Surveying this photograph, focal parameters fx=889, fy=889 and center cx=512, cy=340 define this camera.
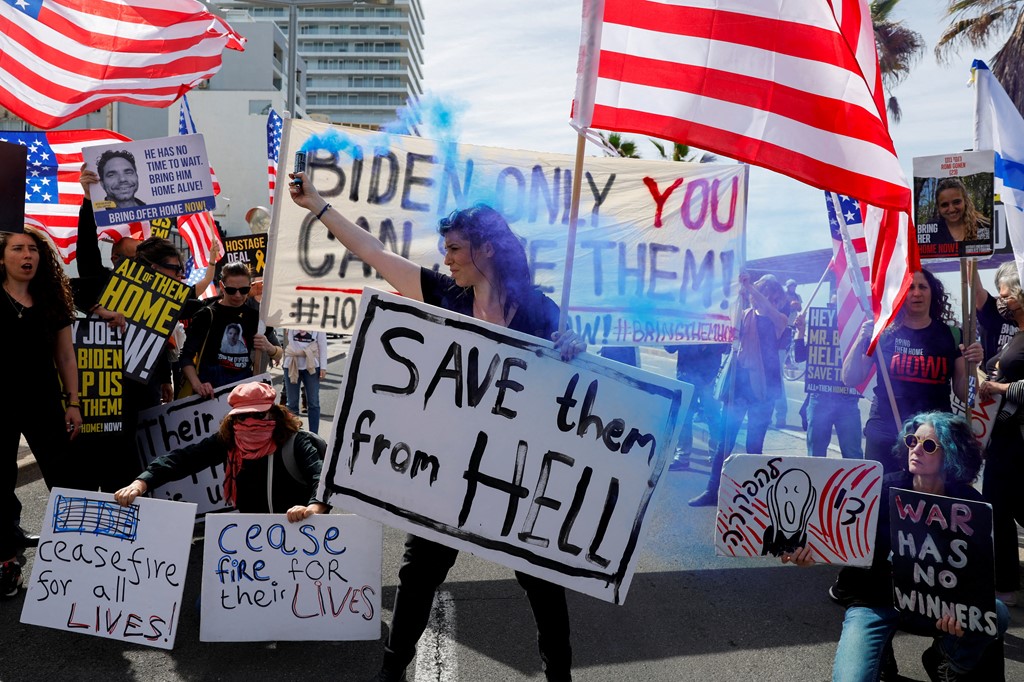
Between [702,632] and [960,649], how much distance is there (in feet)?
4.27

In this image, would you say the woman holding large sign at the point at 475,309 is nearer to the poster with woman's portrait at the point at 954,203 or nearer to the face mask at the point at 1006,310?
the poster with woman's portrait at the point at 954,203

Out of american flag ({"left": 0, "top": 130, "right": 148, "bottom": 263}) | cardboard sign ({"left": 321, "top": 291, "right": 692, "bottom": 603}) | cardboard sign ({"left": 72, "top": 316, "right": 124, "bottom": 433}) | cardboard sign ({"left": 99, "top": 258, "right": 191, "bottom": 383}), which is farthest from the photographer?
american flag ({"left": 0, "top": 130, "right": 148, "bottom": 263})

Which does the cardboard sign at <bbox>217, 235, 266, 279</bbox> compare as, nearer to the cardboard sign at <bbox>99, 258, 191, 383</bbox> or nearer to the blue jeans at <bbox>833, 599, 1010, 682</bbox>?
the cardboard sign at <bbox>99, 258, 191, 383</bbox>

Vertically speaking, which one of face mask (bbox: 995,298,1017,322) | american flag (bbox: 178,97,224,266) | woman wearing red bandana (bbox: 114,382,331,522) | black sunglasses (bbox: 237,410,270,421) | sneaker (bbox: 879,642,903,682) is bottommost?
sneaker (bbox: 879,642,903,682)

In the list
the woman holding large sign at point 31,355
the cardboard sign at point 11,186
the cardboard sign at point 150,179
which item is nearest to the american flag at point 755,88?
the cardboard sign at point 11,186

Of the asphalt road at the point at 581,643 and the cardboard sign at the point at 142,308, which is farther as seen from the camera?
the cardboard sign at the point at 142,308

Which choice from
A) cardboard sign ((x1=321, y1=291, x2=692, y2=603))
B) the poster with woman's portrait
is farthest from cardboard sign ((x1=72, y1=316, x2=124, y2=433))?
the poster with woman's portrait

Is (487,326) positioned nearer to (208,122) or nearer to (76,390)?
(76,390)

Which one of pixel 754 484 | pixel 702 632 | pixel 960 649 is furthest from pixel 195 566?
pixel 960 649

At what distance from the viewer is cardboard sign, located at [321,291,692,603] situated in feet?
9.68

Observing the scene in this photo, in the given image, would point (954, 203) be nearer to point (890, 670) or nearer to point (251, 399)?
point (890, 670)

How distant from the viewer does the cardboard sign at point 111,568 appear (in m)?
3.76

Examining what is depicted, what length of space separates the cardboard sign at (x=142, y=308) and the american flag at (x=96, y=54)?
1862 mm

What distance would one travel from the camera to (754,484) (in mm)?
3631
